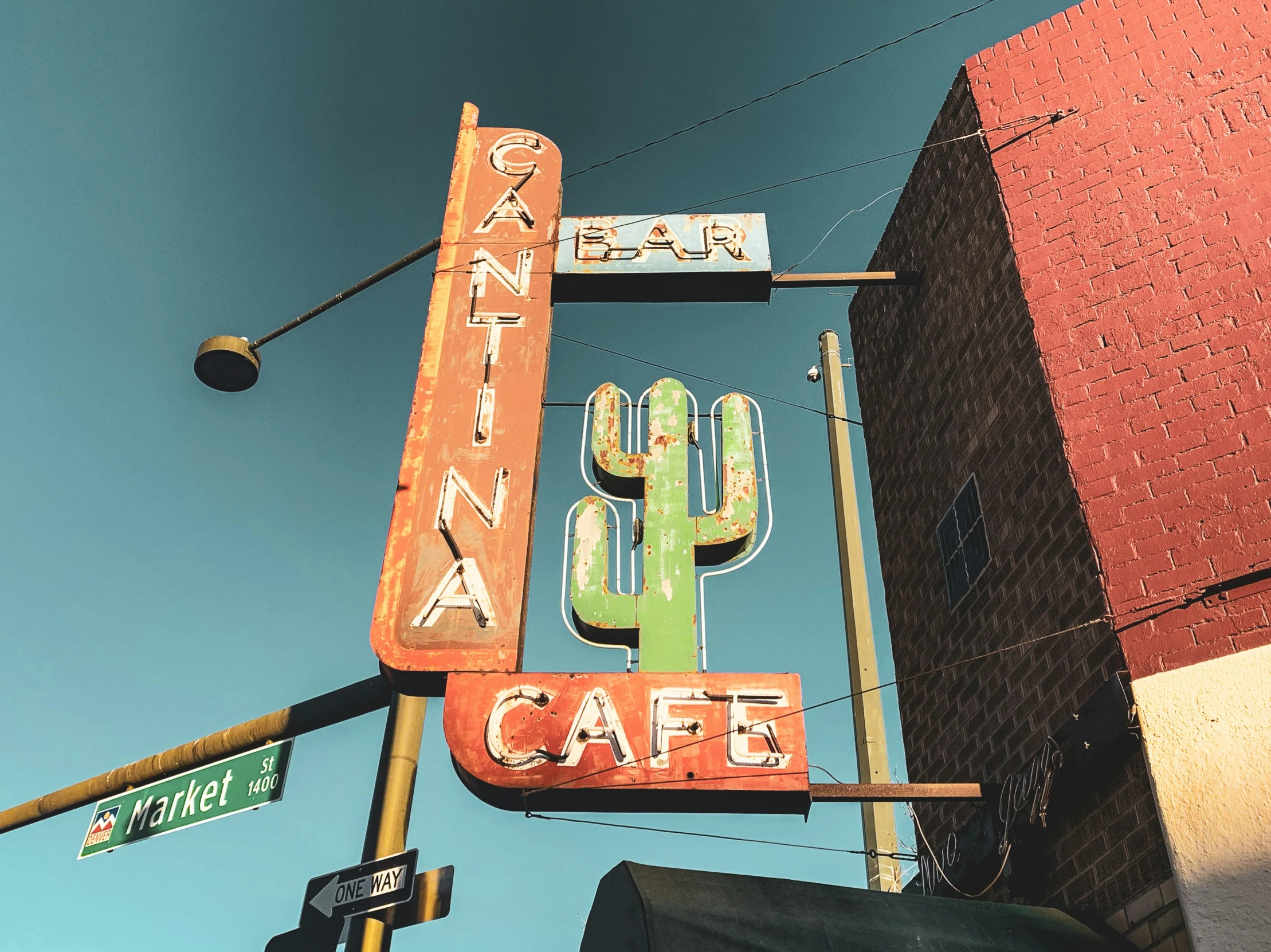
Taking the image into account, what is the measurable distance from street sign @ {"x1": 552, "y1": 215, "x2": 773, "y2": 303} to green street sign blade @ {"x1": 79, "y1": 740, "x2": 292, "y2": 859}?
3.99m

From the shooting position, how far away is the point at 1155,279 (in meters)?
6.49

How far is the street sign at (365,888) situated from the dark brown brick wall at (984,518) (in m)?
3.56

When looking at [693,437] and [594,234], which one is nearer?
[693,437]

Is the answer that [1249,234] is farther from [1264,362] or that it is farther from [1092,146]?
[1092,146]

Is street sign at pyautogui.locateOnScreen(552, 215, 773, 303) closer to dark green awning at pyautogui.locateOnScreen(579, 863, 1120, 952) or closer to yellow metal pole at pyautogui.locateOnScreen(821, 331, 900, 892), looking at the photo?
→ yellow metal pole at pyautogui.locateOnScreen(821, 331, 900, 892)

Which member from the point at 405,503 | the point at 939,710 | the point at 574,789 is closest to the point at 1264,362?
the point at 939,710

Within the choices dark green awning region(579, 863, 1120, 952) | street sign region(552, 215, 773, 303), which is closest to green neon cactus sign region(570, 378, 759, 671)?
street sign region(552, 215, 773, 303)

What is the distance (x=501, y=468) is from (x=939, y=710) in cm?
349

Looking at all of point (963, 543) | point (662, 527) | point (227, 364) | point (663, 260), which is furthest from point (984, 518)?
point (227, 364)

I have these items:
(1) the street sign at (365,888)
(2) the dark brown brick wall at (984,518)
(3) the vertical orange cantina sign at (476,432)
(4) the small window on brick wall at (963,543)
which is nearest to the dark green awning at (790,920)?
(2) the dark brown brick wall at (984,518)

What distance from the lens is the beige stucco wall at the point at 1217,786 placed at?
4.66 metres

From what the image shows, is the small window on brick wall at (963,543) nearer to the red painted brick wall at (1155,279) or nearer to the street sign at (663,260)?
the red painted brick wall at (1155,279)

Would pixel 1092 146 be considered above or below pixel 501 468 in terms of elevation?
above

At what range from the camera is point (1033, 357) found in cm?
675
